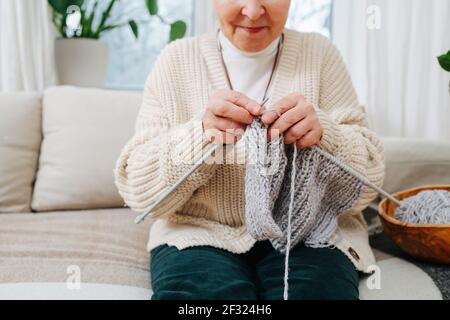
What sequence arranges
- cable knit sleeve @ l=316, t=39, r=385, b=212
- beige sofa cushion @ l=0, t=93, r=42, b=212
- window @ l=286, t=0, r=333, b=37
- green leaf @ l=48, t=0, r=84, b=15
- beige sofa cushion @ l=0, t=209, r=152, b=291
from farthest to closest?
1. window @ l=286, t=0, r=333, b=37
2. green leaf @ l=48, t=0, r=84, b=15
3. beige sofa cushion @ l=0, t=93, r=42, b=212
4. beige sofa cushion @ l=0, t=209, r=152, b=291
5. cable knit sleeve @ l=316, t=39, r=385, b=212

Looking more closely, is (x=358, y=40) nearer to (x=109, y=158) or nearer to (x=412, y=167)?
(x=412, y=167)

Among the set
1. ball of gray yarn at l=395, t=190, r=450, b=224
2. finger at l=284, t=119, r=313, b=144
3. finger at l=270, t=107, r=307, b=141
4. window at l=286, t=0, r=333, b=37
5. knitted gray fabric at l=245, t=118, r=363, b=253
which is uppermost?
window at l=286, t=0, r=333, b=37

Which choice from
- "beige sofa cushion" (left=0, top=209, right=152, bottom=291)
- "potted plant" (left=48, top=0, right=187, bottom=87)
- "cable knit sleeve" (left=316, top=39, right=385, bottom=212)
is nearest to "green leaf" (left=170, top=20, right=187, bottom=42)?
"potted plant" (left=48, top=0, right=187, bottom=87)

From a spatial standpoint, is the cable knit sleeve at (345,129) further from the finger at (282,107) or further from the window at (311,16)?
the window at (311,16)

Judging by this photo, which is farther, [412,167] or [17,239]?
[412,167]

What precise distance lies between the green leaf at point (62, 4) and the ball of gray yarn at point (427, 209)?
1378 millimetres

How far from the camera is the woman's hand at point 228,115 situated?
0.67 metres

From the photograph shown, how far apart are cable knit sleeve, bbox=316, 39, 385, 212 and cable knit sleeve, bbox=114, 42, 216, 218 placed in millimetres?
206

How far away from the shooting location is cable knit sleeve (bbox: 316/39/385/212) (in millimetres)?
766

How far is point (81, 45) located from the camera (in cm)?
176

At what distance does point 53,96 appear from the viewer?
1416 mm

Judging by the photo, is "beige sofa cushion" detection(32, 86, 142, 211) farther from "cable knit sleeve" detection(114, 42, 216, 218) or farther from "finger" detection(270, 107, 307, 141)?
"finger" detection(270, 107, 307, 141)
